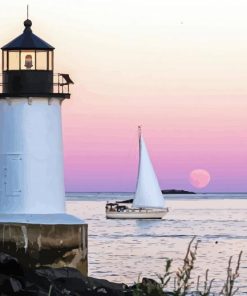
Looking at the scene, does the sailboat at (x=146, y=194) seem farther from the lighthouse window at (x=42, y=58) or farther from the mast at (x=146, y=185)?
the lighthouse window at (x=42, y=58)

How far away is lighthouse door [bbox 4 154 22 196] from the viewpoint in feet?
66.3

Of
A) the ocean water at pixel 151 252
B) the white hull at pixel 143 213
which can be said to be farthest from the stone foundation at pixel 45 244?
the white hull at pixel 143 213

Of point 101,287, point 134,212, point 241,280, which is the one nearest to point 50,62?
point 101,287

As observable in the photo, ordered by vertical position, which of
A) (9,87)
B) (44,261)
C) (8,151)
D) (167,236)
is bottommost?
(167,236)

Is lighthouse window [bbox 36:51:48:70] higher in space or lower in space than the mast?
higher

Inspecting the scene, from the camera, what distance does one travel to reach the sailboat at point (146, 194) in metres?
61.3

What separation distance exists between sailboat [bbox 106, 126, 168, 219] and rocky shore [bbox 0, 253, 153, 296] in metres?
45.0

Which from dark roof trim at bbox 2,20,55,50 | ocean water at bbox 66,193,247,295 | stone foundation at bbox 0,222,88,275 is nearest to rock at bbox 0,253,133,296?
stone foundation at bbox 0,222,88,275

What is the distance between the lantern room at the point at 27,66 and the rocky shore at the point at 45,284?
5.44 meters

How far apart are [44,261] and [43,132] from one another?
2795 mm

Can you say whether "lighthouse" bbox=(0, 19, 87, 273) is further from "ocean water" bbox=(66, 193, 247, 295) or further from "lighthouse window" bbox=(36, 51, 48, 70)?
"ocean water" bbox=(66, 193, 247, 295)

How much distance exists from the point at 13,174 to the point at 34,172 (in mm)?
480

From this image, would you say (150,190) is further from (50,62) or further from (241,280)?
(50,62)

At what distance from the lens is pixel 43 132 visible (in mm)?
20109
